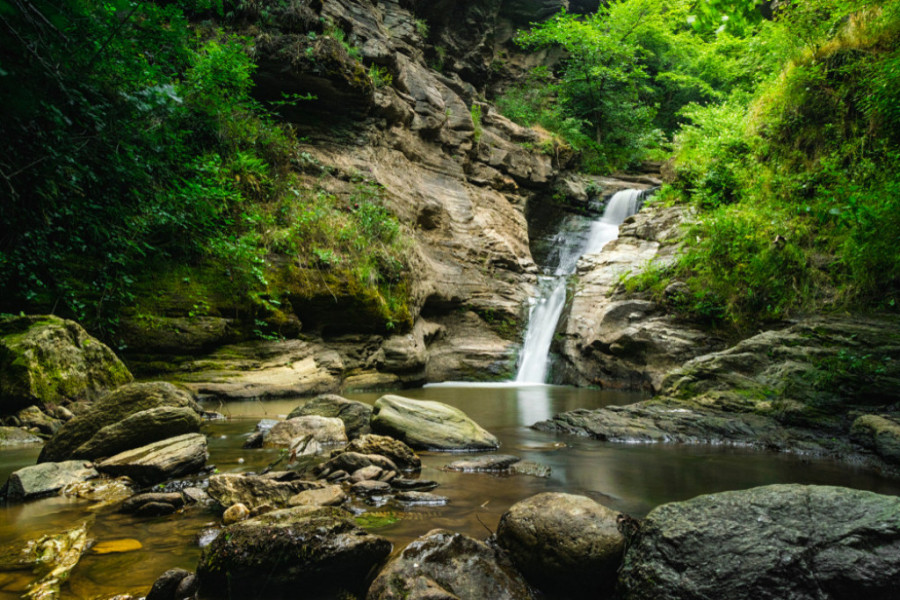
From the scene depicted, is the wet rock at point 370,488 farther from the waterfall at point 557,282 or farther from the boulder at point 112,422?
the waterfall at point 557,282

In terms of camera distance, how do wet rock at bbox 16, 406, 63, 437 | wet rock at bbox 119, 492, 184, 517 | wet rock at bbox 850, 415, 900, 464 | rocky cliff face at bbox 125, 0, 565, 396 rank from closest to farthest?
wet rock at bbox 119, 492, 184, 517
wet rock at bbox 850, 415, 900, 464
wet rock at bbox 16, 406, 63, 437
rocky cliff face at bbox 125, 0, 565, 396

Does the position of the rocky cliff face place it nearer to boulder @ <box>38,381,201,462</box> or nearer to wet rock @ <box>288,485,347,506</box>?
boulder @ <box>38,381,201,462</box>

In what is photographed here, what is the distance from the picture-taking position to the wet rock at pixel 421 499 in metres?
3.41

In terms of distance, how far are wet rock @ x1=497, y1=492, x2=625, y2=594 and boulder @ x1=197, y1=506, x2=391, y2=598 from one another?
780 mm

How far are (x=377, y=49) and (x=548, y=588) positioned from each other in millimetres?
15674

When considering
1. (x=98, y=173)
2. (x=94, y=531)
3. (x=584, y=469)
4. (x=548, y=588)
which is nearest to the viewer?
(x=548, y=588)

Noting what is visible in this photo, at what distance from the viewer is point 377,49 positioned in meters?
14.5

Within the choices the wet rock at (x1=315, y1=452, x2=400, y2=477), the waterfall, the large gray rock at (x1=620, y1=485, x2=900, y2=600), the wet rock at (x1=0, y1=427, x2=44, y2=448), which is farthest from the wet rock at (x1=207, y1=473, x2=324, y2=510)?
the waterfall

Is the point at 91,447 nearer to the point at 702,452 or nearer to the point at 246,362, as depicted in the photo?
the point at 246,362

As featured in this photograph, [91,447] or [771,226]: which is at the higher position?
[771,226]

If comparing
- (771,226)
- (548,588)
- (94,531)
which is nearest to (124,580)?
(94,531)

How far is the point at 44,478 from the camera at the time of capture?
3389 mm

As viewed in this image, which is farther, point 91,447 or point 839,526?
point 91,447

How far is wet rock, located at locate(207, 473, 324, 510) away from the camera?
3.07 m
